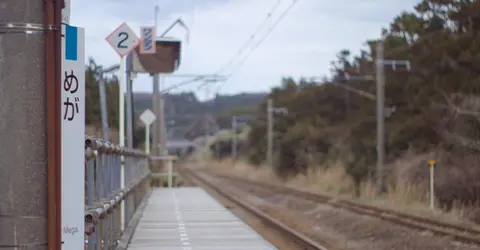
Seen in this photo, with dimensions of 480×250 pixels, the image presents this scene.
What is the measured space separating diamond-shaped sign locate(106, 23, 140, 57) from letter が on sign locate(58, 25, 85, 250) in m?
Result: 10.8

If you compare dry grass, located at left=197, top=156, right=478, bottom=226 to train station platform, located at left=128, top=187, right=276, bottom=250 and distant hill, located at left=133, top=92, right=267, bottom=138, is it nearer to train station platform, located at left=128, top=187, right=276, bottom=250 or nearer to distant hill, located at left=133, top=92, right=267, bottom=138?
train station platform, located at left=128, top=187, right=276, bottom=250

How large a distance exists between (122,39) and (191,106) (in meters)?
76.7

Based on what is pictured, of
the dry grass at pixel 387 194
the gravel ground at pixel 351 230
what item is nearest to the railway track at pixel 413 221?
the gravel ground at pixel 351 230

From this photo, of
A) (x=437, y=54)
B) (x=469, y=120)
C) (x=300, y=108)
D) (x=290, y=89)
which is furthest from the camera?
(x=290, y=89)

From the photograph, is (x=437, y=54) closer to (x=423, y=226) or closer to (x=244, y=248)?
(x=423, y=226)

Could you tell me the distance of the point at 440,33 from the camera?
34.9 metres

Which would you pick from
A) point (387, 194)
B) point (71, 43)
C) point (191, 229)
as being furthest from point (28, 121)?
point (387, 194)

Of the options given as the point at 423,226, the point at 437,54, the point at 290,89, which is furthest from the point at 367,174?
the point at 290,89

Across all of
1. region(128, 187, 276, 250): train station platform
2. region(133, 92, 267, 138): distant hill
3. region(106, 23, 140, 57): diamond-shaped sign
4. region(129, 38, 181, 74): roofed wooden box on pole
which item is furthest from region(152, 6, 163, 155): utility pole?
region(106, 23, 140, 57): diamond-shaped sign

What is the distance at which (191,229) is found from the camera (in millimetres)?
18109

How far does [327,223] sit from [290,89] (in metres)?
58.3

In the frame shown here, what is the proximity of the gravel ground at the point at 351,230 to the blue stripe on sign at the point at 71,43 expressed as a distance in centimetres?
1083

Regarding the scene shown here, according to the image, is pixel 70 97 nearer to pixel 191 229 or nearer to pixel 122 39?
pixel 122 39

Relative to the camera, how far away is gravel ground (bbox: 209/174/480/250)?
1666 centimetres
